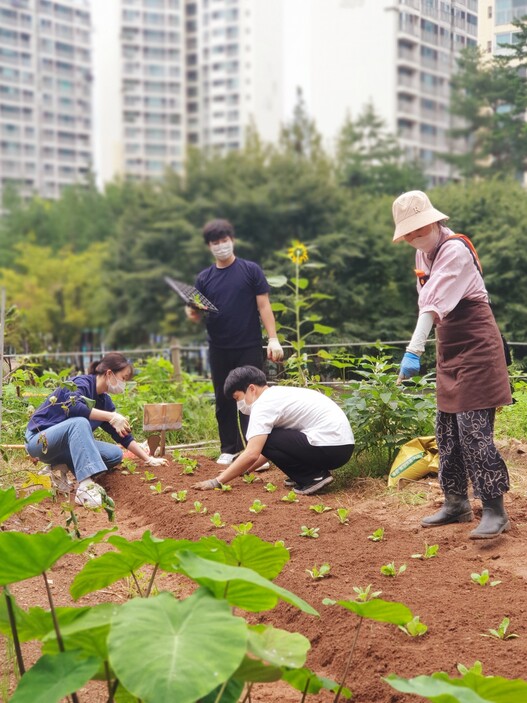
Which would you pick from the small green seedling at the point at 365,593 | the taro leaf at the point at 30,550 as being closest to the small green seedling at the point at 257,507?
the small green seedling at the point at 365,593

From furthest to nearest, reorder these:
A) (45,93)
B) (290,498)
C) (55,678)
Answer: (45,93), (290,498), (55,678)

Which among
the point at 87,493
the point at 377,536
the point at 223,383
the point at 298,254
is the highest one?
the point at 298,254

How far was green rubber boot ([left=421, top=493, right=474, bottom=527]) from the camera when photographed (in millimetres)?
4367

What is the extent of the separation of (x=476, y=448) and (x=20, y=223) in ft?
143

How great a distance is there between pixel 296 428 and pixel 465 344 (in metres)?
1.39

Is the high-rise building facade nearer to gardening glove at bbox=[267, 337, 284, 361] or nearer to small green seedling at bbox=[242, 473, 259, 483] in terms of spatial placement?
gardening glove at bbox=[267, 337, 284, 361]

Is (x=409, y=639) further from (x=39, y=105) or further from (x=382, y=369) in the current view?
(x=39, y=105)

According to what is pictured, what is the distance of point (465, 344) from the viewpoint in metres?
4.12

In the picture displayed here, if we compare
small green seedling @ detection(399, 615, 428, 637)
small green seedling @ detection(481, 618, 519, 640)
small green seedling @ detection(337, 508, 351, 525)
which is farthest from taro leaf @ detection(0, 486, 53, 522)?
small green seedling @ detection(337, 508, 351, 525)

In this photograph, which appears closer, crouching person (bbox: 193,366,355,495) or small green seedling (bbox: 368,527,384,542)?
small green seedling (bbox: 368,527,384,542)

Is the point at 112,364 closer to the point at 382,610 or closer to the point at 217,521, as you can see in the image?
the point at 217,521

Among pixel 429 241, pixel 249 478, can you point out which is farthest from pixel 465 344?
pixel 249 478

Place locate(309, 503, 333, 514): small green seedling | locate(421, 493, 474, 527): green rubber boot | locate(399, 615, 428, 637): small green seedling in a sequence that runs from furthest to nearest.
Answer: locate(309, 503, 333, 514): small green seedling, locate(421, 493, 474, 527): green rubber boot, locate(399, 615, 428, 637): small green seedling

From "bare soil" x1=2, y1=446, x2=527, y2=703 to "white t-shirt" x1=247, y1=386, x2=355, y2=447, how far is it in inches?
13.0
